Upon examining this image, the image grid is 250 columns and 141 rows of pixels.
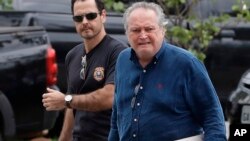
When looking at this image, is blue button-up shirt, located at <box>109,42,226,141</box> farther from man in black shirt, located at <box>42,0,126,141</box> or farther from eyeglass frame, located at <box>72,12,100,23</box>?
eyeglass frame, located at <box>72,12,100,23</box>

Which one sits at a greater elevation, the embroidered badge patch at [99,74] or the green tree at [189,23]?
the embroidered badge patch at [99,74]

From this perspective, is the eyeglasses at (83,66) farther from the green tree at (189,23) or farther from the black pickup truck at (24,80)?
the green tree at (189,23)

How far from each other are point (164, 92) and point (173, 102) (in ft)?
0.22

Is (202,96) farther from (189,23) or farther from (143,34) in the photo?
(189,23)

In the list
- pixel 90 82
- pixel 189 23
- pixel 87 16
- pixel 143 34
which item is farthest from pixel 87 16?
pixel 189 23

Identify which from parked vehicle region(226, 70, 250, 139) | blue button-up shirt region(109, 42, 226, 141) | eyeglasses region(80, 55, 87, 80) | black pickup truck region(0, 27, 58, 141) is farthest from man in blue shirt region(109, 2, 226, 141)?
parked vehicle region(226, 70, 250, 139)

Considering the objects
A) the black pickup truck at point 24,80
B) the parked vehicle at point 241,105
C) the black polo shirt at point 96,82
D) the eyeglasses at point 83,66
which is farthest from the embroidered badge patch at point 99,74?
the parked vehicle at point 241,105

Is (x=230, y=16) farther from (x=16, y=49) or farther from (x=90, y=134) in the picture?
(x=90, y=134)

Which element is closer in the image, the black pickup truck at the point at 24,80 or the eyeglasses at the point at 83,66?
the eyeglasses at the point at 83,66

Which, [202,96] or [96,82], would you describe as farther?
[96,82]

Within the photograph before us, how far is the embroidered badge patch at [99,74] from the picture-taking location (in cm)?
441

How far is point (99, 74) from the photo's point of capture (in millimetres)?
4418

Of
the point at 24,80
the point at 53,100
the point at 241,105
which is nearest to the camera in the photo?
the point at 53,100

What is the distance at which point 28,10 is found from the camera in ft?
29.8
